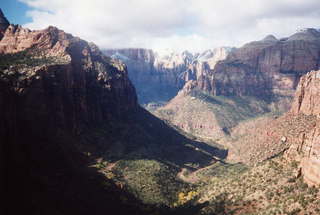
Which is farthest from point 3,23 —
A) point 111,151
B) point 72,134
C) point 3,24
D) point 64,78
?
point 111,151

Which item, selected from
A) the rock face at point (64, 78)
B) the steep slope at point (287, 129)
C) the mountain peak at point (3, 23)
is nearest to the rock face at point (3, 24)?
the mountain peak at point (3, 23)

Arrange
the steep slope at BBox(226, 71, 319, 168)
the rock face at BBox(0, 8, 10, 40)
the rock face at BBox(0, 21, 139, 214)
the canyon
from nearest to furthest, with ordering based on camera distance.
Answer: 1. the canyon
2. the rock face at BBox(0, 21, 139, 214)
3. the steep slope at BBox(226, 71, 319, 168)
4. the rock face at BBox(0, 8, 10, 40)

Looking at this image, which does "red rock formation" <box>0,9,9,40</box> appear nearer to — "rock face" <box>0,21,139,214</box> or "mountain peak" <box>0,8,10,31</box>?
"mountain peak" <box>0,8,10,31</box>

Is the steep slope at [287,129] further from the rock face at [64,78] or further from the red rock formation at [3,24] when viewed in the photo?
the red rock formation at [3,24]

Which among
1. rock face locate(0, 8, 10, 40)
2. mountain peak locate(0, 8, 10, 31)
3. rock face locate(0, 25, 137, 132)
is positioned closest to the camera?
rock face locate(0, 25, 137, 132)

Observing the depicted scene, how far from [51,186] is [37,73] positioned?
146 ft

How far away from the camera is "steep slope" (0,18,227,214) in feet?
241

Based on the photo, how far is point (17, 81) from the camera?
97000mm

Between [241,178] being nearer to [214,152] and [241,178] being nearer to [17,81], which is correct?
[17,81]

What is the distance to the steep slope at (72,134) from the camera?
73.5 metres

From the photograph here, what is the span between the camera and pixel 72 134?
125 metres

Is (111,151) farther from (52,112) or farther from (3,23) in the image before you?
(3,23)

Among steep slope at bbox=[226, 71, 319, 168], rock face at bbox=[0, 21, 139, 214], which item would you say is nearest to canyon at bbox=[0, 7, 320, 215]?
rock face at bbox=[0, 21, 139, 214]

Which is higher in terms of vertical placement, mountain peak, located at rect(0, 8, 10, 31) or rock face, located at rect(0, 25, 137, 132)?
mountain peak, located at rect(0, 8, 10, 31)
